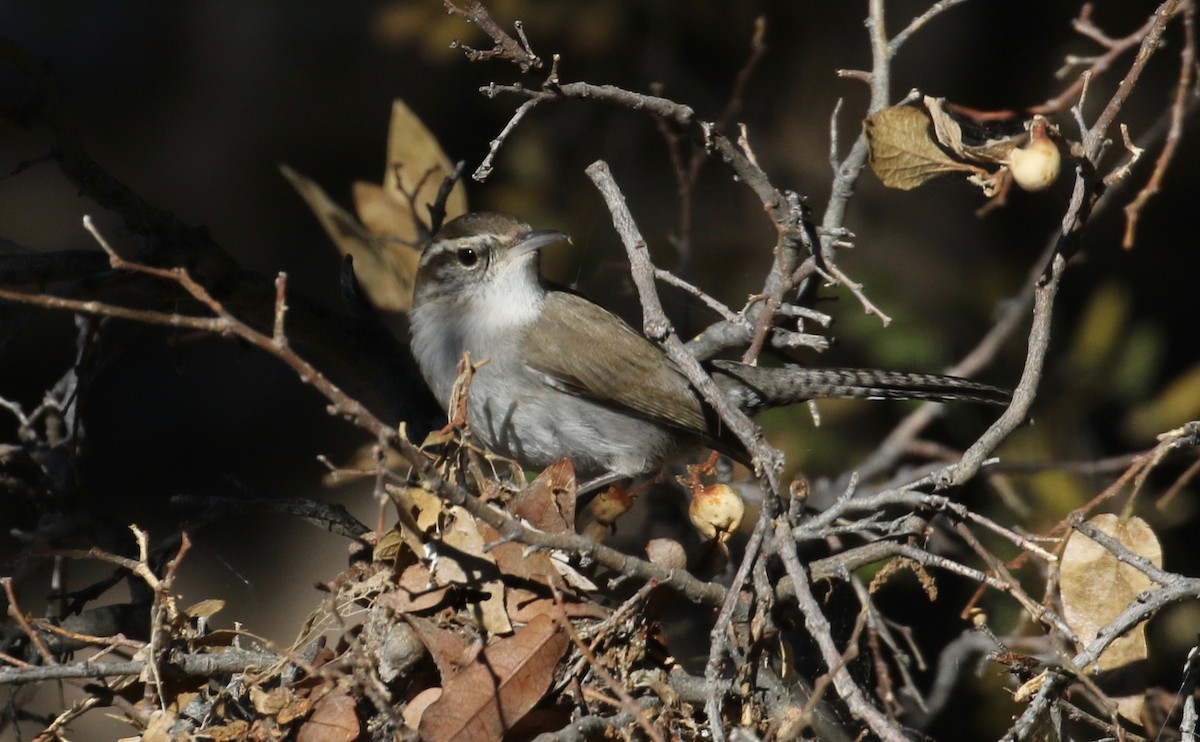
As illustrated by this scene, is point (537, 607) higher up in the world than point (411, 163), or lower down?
lower down

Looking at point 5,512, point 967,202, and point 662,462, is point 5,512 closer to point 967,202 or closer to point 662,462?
point 662,462

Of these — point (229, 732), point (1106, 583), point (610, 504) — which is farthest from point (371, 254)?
point (1106, 583)

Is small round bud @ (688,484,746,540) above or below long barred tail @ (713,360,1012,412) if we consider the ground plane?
above

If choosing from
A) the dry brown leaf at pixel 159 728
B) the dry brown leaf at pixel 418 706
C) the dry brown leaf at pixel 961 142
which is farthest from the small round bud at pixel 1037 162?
the dry brown leaf at pixel 159 728

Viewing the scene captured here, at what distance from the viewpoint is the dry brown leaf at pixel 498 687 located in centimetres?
230

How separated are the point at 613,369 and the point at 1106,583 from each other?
1.69 meters

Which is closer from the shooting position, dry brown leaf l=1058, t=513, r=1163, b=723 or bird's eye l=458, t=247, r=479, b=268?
dry brown leaf l=1058, t=513, r=1163, b=723

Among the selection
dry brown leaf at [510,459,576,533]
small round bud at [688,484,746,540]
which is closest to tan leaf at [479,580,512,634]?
dry brown leaf at [510,459,576,533]

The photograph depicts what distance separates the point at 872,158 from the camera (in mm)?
2564

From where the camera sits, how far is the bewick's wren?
3645 mm

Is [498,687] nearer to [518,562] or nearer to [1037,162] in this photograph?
[518,562]

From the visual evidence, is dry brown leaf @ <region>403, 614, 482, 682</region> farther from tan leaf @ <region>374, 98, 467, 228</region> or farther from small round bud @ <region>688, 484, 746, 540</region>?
tan leaf @ <region>374, 98, 467, 228</region>

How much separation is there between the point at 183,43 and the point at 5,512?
309cm

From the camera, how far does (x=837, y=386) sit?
3648 millimetres
